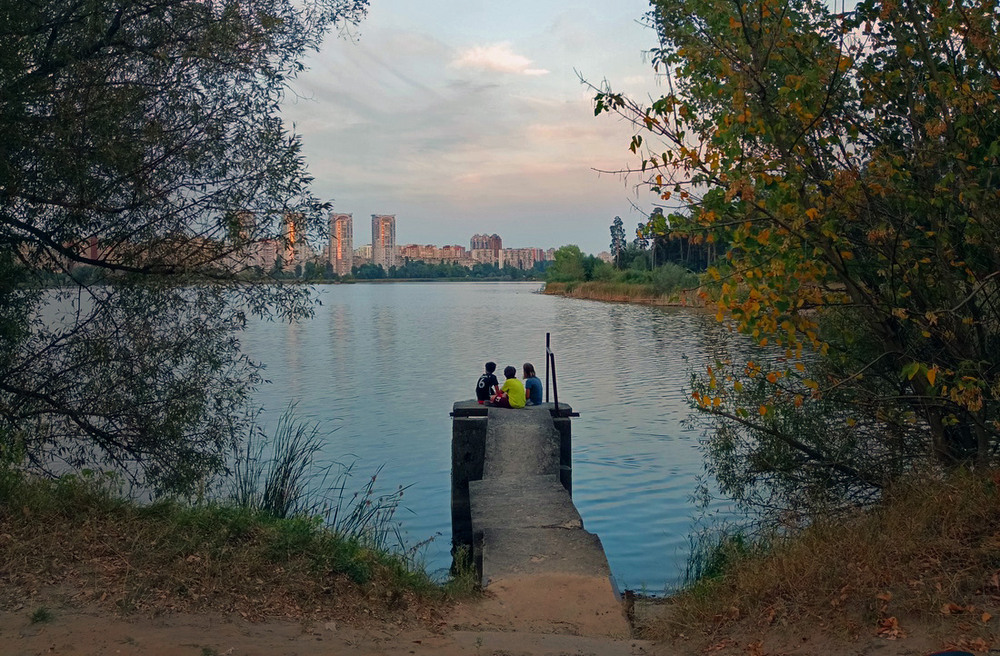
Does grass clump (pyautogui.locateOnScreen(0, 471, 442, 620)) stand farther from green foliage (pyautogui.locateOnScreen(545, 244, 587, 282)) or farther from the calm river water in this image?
green foliage (pyautogui.locateOnScreen(545, 244, 587, 282))

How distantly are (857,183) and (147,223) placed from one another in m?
7.04

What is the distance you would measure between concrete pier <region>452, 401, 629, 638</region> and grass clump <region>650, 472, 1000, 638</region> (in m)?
0.90

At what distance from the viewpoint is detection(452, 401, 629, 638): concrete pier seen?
7473 mm

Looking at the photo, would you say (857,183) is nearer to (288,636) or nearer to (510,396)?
(288,636)

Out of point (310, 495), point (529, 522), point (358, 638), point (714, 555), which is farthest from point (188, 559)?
point (310, 495)

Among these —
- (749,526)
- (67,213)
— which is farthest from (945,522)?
(67,213)

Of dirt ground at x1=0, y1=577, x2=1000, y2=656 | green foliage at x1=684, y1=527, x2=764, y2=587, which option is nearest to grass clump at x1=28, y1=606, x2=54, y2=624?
dirt ground at x1=0, y1=577, x2=1000, y2=656

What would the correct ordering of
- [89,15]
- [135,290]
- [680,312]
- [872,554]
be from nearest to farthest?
[872,554], [89,15], [135,290], [680,312]

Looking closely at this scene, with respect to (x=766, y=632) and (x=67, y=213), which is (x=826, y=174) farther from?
(x=67, y=213)

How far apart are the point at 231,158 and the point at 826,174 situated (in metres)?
6.12

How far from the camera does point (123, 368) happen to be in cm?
969

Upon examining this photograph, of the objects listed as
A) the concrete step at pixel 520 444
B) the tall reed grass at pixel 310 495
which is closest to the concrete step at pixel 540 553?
the tall reed grass at pixel 310 495

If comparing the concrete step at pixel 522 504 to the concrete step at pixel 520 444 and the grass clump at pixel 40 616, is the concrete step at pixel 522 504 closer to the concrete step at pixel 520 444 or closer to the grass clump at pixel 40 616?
the concrete step at pixel 520 444

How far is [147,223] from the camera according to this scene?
9336mm
